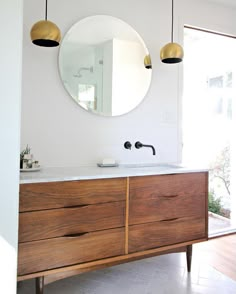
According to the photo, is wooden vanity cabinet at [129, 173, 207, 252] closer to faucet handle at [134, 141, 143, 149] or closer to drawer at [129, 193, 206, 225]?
drawer at [129, 193, 206, 225]

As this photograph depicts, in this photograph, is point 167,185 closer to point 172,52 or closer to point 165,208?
point 165,208

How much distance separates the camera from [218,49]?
3.05 meters

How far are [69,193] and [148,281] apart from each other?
3.30 ft

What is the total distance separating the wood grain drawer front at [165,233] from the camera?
5.83ft

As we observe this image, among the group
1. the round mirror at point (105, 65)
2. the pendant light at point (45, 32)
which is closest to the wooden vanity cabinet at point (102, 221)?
the round mirror at point (105, 65)

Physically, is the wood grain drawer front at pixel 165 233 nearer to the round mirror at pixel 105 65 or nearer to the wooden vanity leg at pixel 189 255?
the wooden vanity leg at pixel 189 255

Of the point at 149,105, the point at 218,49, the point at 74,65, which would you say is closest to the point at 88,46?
the point at 74,65

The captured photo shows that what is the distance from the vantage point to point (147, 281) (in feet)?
6.55

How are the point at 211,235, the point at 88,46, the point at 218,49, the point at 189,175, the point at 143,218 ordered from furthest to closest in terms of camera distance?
the point at 218,49
the point at 211,235
the point at 88,46
the point at 189,175
the point at 143,218

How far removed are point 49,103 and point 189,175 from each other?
1203 mm

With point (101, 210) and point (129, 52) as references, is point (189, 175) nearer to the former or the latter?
point (101, 210)

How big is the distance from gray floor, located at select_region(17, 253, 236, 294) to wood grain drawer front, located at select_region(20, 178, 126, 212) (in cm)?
72

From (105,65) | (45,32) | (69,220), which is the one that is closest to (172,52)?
(105,65)

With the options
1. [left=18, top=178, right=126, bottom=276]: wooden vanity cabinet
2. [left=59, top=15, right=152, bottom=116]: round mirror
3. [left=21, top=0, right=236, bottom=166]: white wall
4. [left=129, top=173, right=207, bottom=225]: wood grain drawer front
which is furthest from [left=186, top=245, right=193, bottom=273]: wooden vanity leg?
[left=59, top=15, right=152, bottom=116]: round mirror
